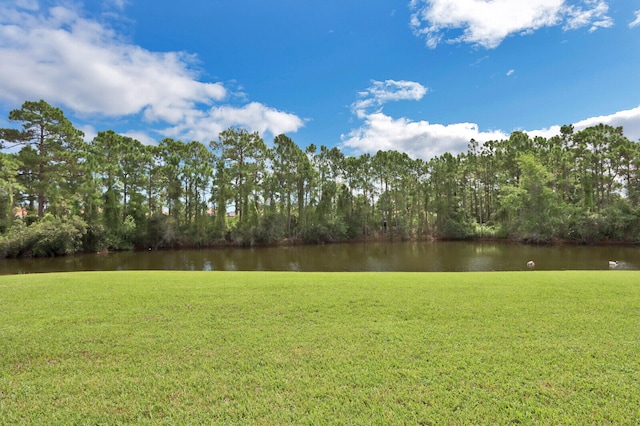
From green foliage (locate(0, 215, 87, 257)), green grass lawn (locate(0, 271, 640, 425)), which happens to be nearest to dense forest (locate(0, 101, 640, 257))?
green foliage (locate(0, 215, 87, 257))

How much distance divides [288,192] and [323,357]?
131 ft

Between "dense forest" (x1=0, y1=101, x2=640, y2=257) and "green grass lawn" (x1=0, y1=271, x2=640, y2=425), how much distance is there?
2756cm

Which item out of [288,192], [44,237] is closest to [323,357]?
[44,237]

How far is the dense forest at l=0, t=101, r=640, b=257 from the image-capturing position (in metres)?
27.5

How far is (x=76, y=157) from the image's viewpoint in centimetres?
2941

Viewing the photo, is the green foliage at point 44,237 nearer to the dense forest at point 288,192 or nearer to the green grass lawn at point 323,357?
the dense forest at point 288,192

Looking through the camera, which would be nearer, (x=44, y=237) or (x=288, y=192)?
(x=44, y=237)

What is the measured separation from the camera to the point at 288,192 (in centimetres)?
4331

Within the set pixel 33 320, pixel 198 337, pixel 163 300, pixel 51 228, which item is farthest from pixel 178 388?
pixel 51 228

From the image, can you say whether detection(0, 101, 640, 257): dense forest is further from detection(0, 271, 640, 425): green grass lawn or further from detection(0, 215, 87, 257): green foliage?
detection(0, 271, 640, 425): green grass lawn

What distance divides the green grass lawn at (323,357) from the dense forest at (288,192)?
2756 centimetres

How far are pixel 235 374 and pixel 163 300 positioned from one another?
3.51 metres

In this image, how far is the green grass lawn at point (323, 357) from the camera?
2.95 m

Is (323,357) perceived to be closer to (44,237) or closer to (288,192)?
(44,237)
